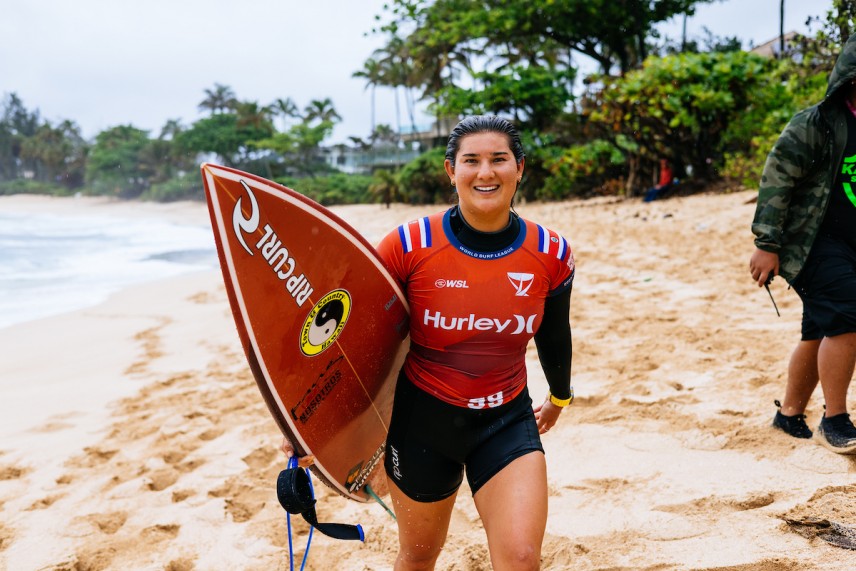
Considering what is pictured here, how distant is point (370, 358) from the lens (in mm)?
2105

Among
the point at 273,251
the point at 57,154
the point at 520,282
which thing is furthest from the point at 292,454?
the point at 57,154

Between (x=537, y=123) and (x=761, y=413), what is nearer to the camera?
(x=761, y=413)

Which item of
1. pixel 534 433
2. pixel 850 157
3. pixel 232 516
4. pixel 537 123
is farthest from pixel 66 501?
pixel 537 123

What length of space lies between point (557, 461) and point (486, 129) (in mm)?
1756

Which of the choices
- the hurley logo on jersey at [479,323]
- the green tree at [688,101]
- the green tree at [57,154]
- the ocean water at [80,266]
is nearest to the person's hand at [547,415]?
the hurley logo on jersey at [479,323]

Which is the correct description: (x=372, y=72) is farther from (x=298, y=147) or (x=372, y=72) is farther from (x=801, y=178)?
(x=801, y=178)

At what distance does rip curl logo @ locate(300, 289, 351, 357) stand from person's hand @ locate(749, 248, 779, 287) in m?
1.75

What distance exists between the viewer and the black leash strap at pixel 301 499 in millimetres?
1790

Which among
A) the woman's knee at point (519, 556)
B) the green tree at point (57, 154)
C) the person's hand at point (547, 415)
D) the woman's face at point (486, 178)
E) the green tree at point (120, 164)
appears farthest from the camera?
the green tree at point (57, 154)

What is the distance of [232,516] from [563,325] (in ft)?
5.69

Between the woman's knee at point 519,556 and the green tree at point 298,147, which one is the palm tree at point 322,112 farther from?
the woman's knee at point 519,556

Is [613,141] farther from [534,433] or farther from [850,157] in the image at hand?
[534,433]

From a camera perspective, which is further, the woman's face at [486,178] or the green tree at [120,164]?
the green tree at [120,164]

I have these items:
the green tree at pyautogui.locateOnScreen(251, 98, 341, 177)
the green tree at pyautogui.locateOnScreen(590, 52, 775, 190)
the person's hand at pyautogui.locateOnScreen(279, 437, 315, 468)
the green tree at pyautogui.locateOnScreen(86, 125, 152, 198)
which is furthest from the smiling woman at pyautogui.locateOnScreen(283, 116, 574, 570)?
the green tree at pyautogui.locateOnScreen(86, 125, 152, 198)
